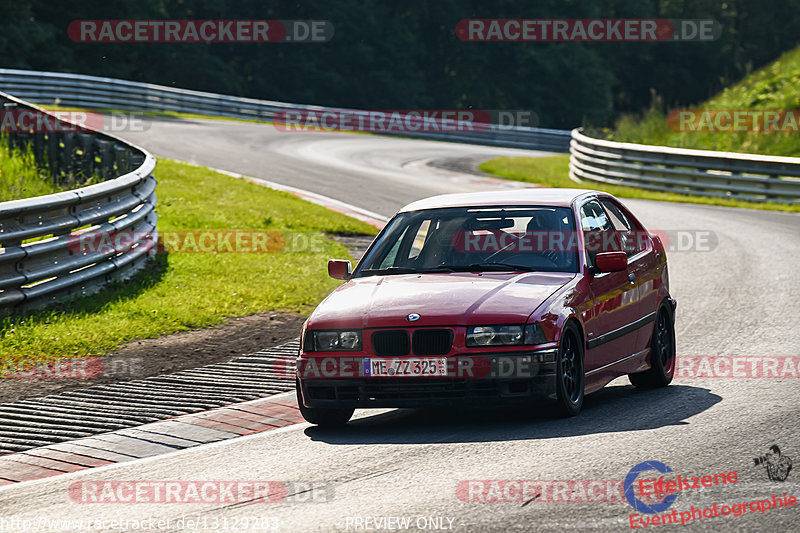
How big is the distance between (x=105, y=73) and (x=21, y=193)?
35.4 m

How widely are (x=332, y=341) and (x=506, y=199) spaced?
77.3 inches

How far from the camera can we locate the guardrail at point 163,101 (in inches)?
1455

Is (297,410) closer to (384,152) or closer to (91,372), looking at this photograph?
(91,372)

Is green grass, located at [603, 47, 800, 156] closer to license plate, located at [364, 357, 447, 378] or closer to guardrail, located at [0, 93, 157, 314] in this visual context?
guardrail, located at [0, 93, 157, 314]

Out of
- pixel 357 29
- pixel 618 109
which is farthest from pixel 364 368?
pixel 618 109

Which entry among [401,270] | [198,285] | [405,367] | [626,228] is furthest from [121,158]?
[405,367]

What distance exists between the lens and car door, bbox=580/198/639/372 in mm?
8094

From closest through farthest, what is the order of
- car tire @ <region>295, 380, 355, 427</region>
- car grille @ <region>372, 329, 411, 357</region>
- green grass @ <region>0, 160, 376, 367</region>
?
car grille @ <region>372, 329, 411, 357</region>
car tire @ <region>295, 380, 355, 427</region>
green grass @ <region>0, 160, 376, 367</region>

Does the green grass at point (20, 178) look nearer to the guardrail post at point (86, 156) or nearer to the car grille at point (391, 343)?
the guardrail post at point (86, 156)

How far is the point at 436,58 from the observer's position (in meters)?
63.5

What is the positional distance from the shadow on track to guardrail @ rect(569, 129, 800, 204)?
16648 millimetres

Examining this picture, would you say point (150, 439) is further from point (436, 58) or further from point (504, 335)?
point (436, 58)

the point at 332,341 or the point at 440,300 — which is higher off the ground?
the point at 440,300

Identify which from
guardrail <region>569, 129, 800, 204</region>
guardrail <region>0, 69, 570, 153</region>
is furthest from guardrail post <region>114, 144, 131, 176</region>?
guardrail <region>0, 69, 570, 153</region>
